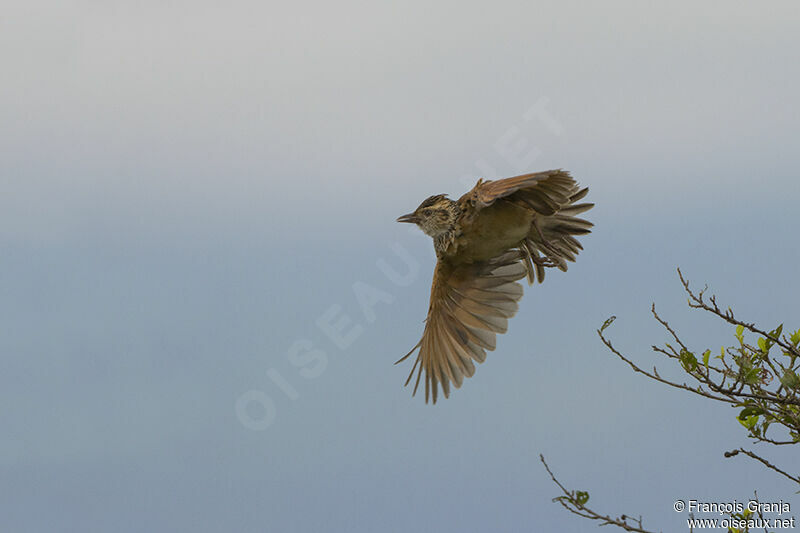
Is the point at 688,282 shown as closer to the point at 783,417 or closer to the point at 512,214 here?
the point at 783,417

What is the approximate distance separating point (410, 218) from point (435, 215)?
0.26 m

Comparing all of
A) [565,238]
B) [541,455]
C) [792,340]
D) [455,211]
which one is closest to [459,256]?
[455,211]

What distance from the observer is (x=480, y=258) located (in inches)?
249

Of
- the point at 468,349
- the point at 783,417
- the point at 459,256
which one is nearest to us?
the point at 783,417

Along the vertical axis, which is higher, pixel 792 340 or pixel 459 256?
pixel 459 256

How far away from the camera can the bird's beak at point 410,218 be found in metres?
6.13

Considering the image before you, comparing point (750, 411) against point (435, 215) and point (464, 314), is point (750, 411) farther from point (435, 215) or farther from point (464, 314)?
point (464, 314)

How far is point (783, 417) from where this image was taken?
3.82m

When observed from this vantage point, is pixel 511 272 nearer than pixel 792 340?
No

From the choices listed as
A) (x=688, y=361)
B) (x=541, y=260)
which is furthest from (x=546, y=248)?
(x=688, y=361)

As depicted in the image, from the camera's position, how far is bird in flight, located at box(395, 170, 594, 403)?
227 inches

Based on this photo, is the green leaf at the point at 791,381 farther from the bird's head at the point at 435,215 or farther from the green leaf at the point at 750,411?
the bird's head at the point at 435,215

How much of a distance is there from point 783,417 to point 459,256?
2.98m

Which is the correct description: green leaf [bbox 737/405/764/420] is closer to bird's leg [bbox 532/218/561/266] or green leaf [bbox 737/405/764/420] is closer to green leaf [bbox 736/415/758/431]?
green leaf [bbox 736/415/758/431]
